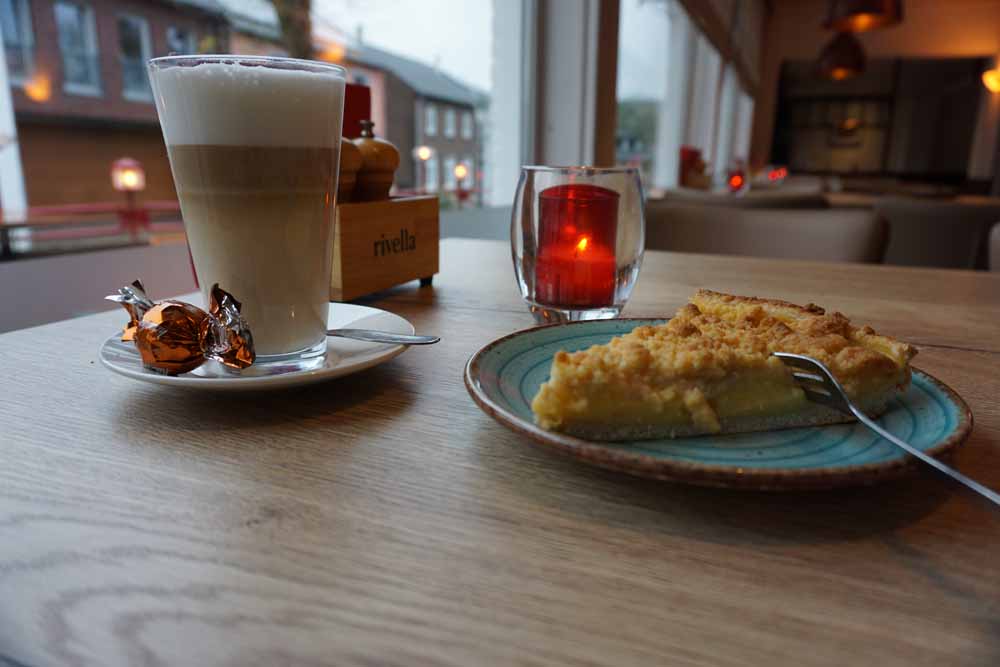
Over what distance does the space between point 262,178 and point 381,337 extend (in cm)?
13

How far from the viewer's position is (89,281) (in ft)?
4.21

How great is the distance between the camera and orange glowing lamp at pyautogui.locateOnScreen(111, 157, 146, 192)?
51.4 inches

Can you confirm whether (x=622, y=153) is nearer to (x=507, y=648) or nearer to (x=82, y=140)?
(x=82, y=140)

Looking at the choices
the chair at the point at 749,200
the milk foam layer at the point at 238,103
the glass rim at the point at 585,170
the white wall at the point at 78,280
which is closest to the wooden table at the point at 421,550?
the milk foam layer at the point at 238,103

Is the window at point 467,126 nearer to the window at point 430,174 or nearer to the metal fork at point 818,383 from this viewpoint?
the window at point 430,174

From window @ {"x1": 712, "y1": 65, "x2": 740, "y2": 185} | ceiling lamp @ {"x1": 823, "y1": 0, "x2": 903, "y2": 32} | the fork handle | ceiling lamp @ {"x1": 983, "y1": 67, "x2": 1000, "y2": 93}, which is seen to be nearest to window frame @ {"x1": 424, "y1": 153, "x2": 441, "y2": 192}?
the fork handle

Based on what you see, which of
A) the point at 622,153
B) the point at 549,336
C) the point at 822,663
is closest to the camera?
the point at 822,663

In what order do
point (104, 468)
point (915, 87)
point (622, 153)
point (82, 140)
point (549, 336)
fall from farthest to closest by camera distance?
point (915, 87)
point (622, 153)
point (82, 140)
point (549, 336)
point (104, 468)

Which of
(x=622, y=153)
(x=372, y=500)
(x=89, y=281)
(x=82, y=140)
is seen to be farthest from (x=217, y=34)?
(x=622, y=153)

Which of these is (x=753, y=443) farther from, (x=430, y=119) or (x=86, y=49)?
(x=430, y=119)

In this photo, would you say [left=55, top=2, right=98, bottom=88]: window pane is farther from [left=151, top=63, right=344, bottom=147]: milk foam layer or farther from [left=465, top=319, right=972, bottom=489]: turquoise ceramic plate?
[left=465, top=319, right=972, bottom=489]: turquoise ceramic plate

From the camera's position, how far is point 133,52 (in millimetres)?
1265

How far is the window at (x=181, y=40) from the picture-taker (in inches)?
51.0

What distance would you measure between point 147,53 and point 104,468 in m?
1.24
